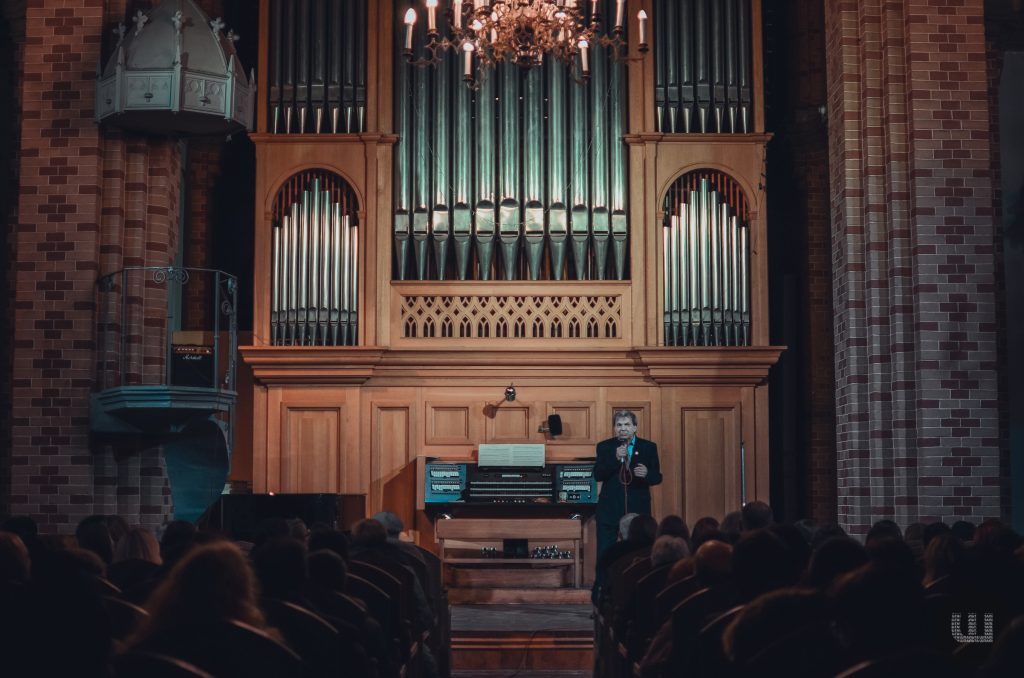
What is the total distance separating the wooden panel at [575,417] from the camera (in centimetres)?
1522

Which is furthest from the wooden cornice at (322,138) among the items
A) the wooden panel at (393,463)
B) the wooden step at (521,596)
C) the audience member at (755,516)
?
the audience member at (755,516)

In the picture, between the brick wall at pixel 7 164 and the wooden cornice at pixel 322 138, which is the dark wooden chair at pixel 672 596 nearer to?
the brick wall at pixel 7 164

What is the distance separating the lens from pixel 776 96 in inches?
687

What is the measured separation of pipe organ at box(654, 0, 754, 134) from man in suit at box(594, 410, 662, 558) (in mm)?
4685

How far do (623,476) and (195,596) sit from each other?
830 centimetres

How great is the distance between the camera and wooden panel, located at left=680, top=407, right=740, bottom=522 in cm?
1508

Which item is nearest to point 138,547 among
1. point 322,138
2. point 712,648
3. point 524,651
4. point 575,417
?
point 712,648

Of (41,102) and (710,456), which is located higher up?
(41,102)

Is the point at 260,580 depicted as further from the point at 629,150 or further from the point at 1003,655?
the point at 629,150

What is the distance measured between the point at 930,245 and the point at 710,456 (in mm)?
4497

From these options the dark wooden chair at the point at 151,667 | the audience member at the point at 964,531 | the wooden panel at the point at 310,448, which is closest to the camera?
the dark wooden chair at the point at 151,667

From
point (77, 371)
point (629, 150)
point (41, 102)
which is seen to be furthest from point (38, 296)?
point (629, 150)

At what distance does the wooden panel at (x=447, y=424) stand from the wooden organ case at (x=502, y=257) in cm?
2

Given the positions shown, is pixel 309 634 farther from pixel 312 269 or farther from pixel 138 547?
pixel 312 269
